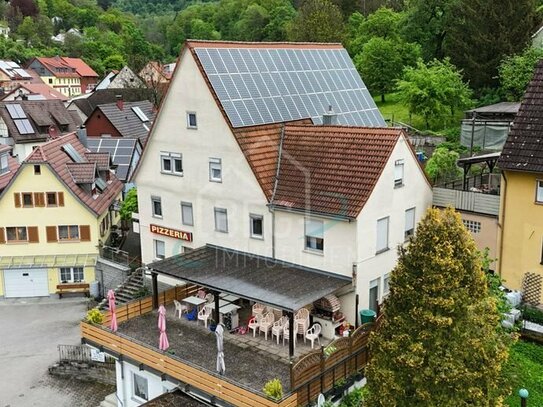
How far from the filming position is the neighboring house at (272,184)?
24922 mm

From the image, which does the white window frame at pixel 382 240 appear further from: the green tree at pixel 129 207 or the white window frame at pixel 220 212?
the green tree at pixel 129 207

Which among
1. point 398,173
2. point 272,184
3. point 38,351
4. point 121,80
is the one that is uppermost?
point 121,80

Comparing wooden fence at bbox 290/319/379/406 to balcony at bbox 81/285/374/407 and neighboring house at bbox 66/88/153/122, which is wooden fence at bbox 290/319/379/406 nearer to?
balcony at bbox 81/285/374/407

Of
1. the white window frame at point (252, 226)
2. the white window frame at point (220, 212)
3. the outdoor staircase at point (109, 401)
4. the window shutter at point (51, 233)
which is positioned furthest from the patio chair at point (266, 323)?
the window shutter at point (51, 233)

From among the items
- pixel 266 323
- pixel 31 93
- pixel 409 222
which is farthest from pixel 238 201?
pixel 31 93

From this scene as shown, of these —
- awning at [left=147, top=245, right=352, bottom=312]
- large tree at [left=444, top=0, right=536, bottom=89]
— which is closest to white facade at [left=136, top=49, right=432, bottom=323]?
awning at [left=147, top=245, right=352, bottom=312]

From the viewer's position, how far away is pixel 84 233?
130 feet

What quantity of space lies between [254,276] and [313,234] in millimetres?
3060

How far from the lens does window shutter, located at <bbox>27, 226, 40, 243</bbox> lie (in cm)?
3938

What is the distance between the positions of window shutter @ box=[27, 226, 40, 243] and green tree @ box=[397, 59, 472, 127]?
31.4 metres

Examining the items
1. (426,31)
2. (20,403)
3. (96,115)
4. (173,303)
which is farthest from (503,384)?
(426,31)

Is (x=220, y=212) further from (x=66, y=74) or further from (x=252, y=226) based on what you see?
(x=66, y=74)

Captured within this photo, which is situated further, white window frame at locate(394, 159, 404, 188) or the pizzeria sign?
the pizzeria sign

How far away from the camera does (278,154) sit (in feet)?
91.4
